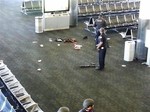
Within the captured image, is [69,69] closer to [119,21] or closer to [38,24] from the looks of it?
[38,24]

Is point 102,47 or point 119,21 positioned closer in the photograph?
point 102,47

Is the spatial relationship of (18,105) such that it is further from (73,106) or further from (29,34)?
(29,34)

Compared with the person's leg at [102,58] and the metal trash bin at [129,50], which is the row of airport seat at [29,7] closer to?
the metal trash bin at [129,50]

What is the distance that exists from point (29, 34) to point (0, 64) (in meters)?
5.71

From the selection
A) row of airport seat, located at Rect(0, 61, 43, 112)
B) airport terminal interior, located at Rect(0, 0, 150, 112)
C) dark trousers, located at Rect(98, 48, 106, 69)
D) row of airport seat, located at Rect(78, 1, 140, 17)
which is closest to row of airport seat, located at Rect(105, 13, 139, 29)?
airport terminal interior, located at Rect(0, 0, 150, 112)

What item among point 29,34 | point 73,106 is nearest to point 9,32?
point 29,34

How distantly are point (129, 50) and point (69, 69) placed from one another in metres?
2.69

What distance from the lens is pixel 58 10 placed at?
683 inches

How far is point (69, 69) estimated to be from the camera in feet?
39.9

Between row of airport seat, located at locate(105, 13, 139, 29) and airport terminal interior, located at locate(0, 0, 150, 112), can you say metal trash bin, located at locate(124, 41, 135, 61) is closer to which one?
airport terminal interior, located at locate(0, 0, 150, 112)

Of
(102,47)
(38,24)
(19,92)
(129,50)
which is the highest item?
(38,24)

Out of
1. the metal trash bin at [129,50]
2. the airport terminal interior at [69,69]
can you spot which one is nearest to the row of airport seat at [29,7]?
the airport terminal interior at [69,69]

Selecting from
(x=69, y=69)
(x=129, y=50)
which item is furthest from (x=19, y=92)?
(x=129, y=50)

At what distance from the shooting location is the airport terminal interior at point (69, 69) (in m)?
9.58
